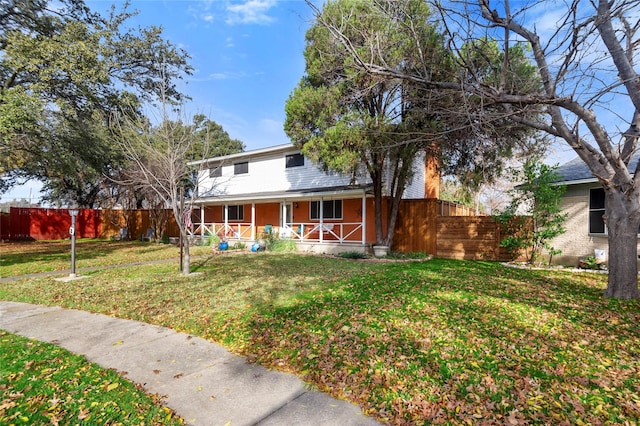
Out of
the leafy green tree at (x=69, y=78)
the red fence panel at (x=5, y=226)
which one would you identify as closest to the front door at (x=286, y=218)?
the leafy green tree at (x=69, y=78)

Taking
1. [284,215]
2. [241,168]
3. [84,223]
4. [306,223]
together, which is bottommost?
[84,223]

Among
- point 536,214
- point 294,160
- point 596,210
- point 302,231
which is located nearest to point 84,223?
point 294,160

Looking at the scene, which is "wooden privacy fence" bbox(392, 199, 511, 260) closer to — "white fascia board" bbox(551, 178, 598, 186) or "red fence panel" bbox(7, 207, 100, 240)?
"white fascia board" bbox(551, 178, 598, 186)

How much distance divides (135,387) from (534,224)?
11.9 m

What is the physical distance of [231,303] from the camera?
6.07m

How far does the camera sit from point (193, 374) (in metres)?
3.53

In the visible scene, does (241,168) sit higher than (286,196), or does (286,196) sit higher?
(241,168)

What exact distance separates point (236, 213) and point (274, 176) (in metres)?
3.75

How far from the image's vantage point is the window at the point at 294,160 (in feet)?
54.9

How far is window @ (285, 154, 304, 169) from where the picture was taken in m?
16.7

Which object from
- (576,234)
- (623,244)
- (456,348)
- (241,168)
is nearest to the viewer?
(456,348)

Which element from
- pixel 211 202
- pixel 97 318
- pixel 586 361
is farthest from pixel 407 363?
pixel 211 202

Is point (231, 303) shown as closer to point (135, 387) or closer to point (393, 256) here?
point (135, 387)

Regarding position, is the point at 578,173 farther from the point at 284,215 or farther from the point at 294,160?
the point at 284,215
